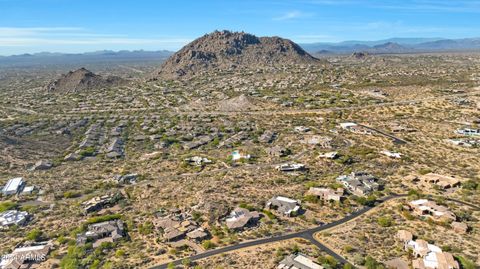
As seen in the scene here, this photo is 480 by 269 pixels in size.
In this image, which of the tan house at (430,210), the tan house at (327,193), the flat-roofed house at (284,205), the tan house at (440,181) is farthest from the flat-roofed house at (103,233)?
the tan house at (440,181)

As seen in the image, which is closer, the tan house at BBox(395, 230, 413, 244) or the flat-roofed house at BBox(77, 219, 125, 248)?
the tan house at BBox(395, 230, 413, 244)

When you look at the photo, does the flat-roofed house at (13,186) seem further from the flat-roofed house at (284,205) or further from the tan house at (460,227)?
the tan house at (460,227)

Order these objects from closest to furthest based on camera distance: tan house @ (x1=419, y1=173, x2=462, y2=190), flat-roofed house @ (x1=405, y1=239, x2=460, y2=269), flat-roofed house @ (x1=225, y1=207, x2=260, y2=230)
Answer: flat-roofed house @ (x1=405, y1=239, x2=460, y2=269)
flat-roofed house @ (x1=225, y1=207, x2=260, y2=230)
tan house @ (x1=419, y1=173, x2=462, y2=190)

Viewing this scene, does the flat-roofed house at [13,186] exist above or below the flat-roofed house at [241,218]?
below

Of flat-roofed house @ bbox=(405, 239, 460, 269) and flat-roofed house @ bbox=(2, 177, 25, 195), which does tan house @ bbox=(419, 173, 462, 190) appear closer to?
flat-roofed house @ bbox=(405, 239, 460, 269)

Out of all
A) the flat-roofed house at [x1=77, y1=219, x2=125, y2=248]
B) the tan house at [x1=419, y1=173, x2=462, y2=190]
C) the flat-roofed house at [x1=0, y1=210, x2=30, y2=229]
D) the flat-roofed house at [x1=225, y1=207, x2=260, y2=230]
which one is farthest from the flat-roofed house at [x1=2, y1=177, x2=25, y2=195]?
the tan house at [x1=419, y1=173, x2=462, y2=190]

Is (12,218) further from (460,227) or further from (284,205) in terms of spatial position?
(460,227)

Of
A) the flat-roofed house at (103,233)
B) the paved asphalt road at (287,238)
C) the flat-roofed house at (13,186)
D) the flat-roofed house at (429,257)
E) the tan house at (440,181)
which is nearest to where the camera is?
the flat-roofed house at (429,257)

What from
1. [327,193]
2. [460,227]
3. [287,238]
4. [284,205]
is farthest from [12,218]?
[460,227]

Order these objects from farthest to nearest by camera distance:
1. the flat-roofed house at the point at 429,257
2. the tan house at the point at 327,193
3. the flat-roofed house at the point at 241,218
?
the tan house at the point at 327,193 < the flat-roofed house at the point at 241,218 < the flat-roofed house at the point at 429,257
